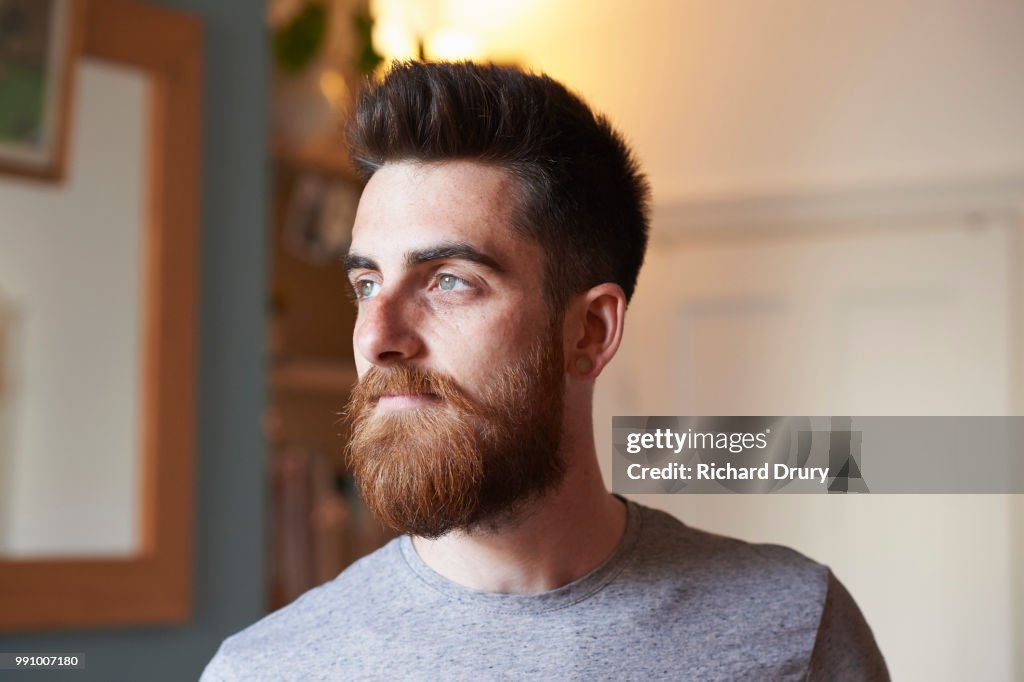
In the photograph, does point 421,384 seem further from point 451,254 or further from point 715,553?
point 715,553

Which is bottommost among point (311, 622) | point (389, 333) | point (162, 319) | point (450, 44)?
point (311, 622)

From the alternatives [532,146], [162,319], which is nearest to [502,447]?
[532,146]

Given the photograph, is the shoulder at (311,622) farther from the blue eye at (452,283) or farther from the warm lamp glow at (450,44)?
the warm lamp glow at (450,44)

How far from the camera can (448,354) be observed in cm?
108

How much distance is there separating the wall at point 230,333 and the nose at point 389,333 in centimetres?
125

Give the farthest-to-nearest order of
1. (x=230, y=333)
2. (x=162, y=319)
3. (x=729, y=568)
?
(x=230, y=333), (x=162, y=319), (x=729, y=568)

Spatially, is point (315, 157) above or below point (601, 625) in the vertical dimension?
above

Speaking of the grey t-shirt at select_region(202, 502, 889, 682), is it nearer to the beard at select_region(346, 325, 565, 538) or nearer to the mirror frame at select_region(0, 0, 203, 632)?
the beard at select_region(346, 325, 565, 538)

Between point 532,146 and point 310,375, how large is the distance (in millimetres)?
1994

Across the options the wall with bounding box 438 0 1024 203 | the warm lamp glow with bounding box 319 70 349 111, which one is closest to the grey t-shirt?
the warm lamp glow with bounding box 319 70 349 111

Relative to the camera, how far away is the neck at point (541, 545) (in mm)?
1158

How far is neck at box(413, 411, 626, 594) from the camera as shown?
3.80 feet
